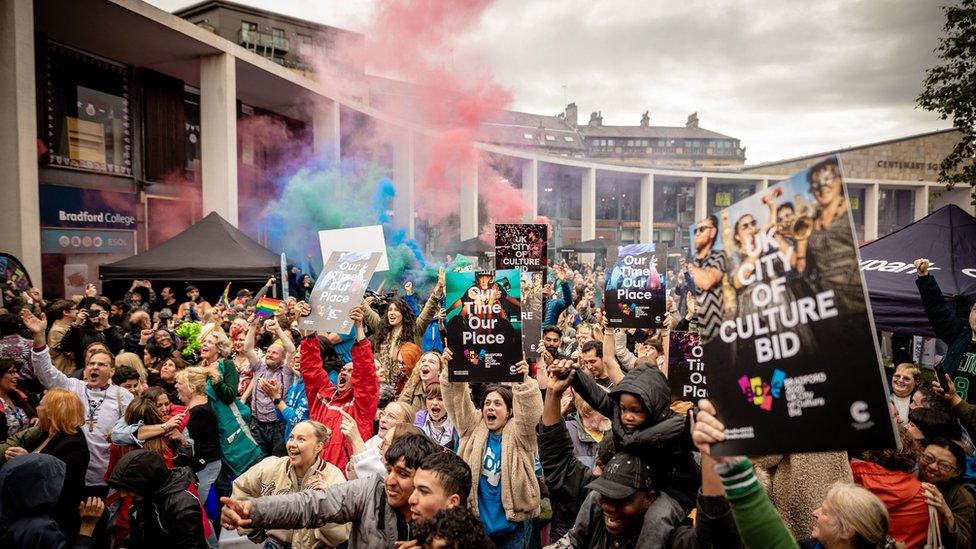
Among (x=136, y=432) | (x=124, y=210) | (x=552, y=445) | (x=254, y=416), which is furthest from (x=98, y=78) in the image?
(x=552, y=445)

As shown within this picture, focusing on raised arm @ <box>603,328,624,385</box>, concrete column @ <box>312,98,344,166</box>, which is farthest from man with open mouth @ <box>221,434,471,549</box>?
concrete column @ <box>312,98,344,166</box>

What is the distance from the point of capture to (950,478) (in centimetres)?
374

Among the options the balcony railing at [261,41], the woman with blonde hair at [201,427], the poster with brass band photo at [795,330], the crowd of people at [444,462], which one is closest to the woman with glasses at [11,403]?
the crowd of people at [444,462]

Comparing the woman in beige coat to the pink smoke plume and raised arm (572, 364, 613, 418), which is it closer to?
raised arm (572, 364, 613, 418)

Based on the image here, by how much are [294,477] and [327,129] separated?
22901mm

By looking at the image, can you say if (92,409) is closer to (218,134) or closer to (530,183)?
(218,134)

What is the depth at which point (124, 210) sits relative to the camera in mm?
17562

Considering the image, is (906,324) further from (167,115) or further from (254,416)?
(167,115)

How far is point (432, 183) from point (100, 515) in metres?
31.1

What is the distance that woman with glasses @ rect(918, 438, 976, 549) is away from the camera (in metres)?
3.60

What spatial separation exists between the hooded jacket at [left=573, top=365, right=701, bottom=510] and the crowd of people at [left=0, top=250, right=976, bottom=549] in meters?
0.01

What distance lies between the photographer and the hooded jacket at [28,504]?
11.5 ft

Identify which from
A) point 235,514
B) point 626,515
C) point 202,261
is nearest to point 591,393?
point 626,515

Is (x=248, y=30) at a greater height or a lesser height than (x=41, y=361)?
greater
